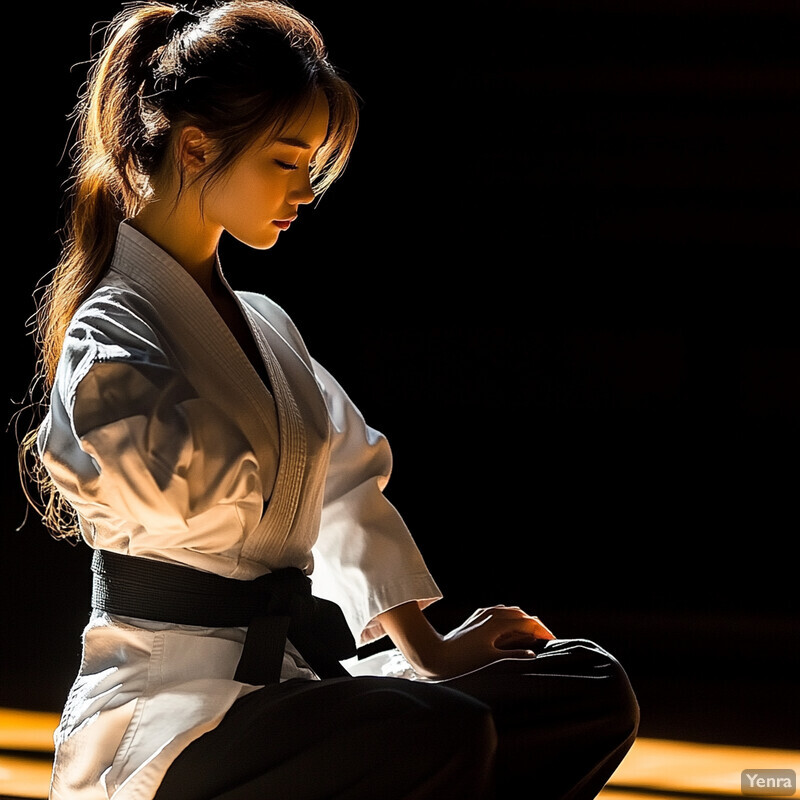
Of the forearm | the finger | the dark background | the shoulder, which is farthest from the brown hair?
the dark background

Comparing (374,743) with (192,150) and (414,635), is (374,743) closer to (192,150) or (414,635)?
(414,635)

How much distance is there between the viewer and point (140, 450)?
3.75 feet

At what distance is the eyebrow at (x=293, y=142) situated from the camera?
1.32 m

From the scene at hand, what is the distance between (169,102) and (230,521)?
480mm

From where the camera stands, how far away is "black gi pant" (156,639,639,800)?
3.74 feet

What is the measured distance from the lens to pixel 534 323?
11.8 ft

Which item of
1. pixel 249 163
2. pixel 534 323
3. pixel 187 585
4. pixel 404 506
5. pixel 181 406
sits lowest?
pixel 404 506

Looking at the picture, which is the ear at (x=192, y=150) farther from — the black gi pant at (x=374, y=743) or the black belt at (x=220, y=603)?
the black gi pant at (x=374, y=743)

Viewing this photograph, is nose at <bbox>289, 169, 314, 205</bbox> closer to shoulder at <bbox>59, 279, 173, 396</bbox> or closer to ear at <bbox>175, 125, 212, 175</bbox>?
ear at <bbox>175, 125, 212, 175</bbox>

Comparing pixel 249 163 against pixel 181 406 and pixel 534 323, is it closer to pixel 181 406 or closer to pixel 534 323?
pixel 181 406

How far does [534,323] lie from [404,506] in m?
0.69

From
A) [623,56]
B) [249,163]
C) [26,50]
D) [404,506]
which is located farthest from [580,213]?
[249,163]

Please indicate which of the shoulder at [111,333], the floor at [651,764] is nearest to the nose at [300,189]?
the shoulder at [111,333]

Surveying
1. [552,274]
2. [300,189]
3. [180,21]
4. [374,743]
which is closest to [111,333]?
[300,189]
